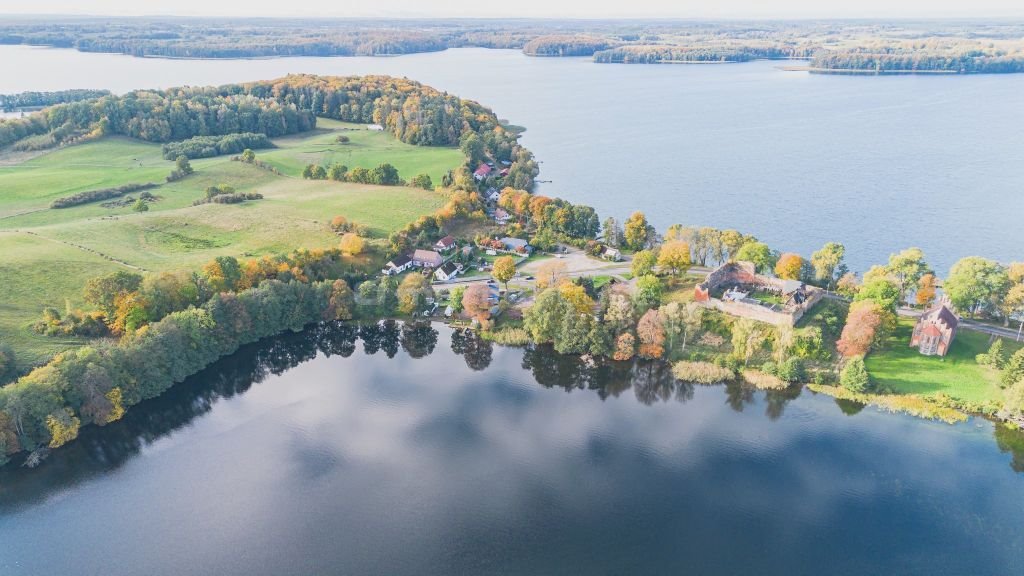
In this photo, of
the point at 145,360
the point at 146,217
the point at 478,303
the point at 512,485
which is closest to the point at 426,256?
the point at 478,303

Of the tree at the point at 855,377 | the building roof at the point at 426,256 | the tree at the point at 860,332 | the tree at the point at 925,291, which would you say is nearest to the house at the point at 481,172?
the building roof at the point at 426,256

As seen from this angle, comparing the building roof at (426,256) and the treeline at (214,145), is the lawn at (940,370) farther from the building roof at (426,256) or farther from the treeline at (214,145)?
the treeline at (214,145)

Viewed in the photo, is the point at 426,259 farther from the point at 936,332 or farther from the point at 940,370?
the point at 940,370

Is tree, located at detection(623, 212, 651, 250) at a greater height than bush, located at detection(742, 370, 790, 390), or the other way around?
tree, located at detection(623, 212, 651, 250)

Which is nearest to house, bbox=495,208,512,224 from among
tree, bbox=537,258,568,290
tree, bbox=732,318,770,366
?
tree, bbox=537,258,568,290

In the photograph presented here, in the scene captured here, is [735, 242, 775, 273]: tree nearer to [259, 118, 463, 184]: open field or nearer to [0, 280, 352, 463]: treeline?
[0, 280, 352, 463]: treeline

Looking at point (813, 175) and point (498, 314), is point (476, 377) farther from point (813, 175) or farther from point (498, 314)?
point (813, 175)
